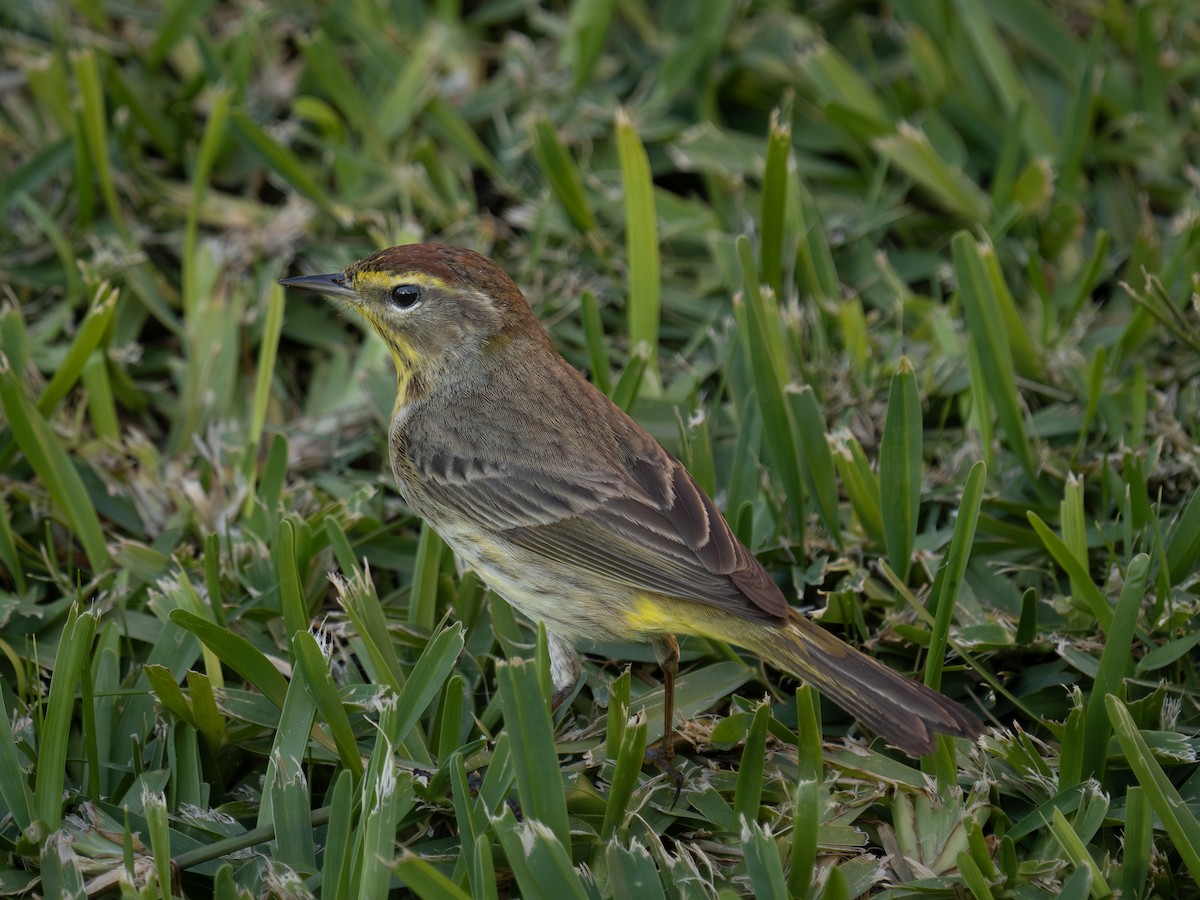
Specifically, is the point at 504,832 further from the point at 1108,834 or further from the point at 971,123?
the point at 971,123

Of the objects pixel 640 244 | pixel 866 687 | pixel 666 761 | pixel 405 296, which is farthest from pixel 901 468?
pixel 405 296

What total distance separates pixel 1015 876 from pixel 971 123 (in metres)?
3.57

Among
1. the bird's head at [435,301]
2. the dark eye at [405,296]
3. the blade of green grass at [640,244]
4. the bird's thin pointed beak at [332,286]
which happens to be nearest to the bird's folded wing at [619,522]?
the bird's head at [435,301]

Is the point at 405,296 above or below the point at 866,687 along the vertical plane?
above

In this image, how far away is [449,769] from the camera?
3.24 m

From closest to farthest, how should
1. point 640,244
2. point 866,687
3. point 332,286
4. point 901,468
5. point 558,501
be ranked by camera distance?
Answer: point 866,687 < point 558,501 < point 901,468 < point 332,286 < point 640,244

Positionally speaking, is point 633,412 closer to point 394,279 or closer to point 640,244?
point 640,244

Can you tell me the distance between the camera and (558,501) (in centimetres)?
364

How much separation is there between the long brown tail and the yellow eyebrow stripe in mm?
1443

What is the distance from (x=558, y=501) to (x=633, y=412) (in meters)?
0.99

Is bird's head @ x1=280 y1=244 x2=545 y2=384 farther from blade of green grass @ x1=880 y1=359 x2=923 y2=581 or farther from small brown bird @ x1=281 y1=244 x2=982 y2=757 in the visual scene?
blade of green grass @ x1=880 y1=359 x2=923 y2=581

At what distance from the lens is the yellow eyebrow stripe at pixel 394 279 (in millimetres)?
3928

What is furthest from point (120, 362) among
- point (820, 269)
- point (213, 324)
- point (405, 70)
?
point (820, 269)

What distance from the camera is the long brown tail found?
10.3ft
